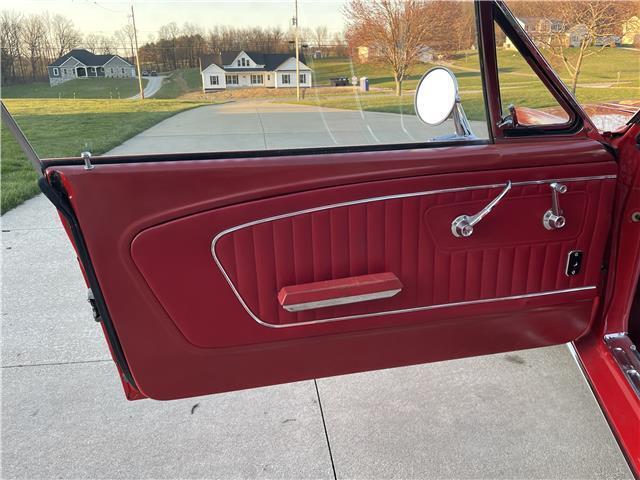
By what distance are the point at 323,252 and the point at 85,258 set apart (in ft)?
2.13

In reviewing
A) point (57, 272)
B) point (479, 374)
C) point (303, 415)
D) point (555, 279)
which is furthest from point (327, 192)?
point (57, 272)

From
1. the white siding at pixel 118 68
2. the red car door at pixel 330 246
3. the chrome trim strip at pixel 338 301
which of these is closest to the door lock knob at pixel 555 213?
the red car door at pixel 330 246

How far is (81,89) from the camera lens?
1408 mm

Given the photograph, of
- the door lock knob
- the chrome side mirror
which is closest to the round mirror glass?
the chrome side mirror

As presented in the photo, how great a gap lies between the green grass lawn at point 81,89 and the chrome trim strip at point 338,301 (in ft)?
2.49

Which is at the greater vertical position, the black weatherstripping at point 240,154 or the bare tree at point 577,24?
the bare tree at point 577,24

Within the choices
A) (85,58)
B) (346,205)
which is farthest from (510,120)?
(85,58)

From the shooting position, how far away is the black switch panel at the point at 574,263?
1.67 m

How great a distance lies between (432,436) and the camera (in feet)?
6.54

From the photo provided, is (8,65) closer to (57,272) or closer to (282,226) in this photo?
(282,226)

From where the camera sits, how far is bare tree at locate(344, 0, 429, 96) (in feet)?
4.95

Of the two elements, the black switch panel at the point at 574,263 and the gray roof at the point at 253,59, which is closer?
the gray roof at the point at 253,59

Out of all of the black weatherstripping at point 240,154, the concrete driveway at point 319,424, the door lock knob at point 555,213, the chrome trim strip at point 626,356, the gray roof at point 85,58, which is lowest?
the concrete driveway at point 319,424

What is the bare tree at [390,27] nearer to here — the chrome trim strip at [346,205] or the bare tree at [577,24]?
the bare tree at [577,24]
